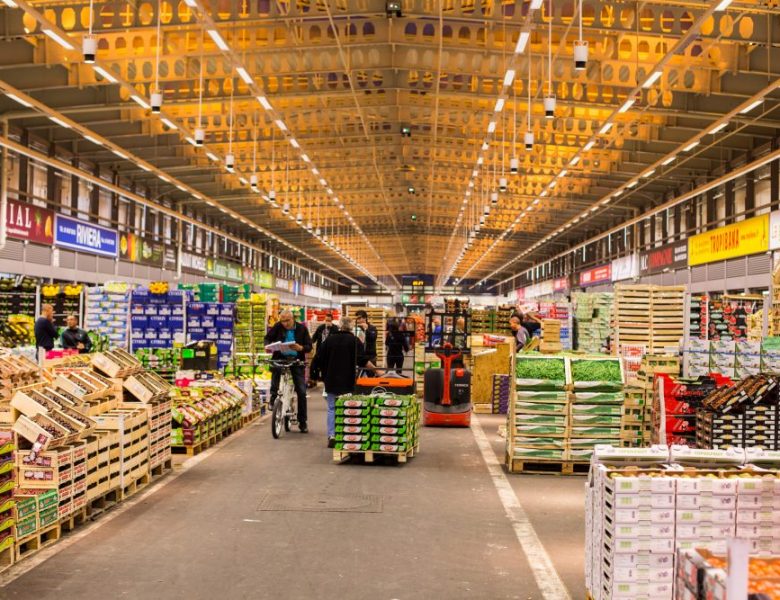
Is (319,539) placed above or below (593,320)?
below

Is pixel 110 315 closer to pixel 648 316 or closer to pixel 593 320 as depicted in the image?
pixel 648 316

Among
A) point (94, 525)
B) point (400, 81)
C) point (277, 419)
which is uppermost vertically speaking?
point (400, 81)

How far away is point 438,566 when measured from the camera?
6875 mm

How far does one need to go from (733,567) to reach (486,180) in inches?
1297

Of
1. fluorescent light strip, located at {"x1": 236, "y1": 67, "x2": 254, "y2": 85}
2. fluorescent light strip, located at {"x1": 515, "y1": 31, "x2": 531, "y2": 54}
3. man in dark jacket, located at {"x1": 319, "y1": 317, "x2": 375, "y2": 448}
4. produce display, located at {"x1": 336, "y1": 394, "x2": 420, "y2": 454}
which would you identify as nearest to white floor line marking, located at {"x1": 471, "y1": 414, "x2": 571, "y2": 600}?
produce display, located at {"x1": 336, "y1": 394, "x2": 420, "y2": 454}

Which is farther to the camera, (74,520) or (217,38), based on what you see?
(217,38)

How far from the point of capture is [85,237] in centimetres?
2895

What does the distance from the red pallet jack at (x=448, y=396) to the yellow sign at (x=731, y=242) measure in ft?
38.7

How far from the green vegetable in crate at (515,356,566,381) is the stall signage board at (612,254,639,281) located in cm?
2865

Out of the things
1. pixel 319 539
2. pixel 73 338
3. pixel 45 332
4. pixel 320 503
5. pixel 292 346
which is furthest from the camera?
pixel 73 338

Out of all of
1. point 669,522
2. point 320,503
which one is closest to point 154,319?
point 320,503


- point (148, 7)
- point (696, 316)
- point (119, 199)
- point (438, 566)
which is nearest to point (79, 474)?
point (438, 566)

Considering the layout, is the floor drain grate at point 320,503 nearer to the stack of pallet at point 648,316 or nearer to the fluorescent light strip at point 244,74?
the stack of pallet at point 648,316

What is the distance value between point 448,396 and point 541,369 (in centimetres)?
490
